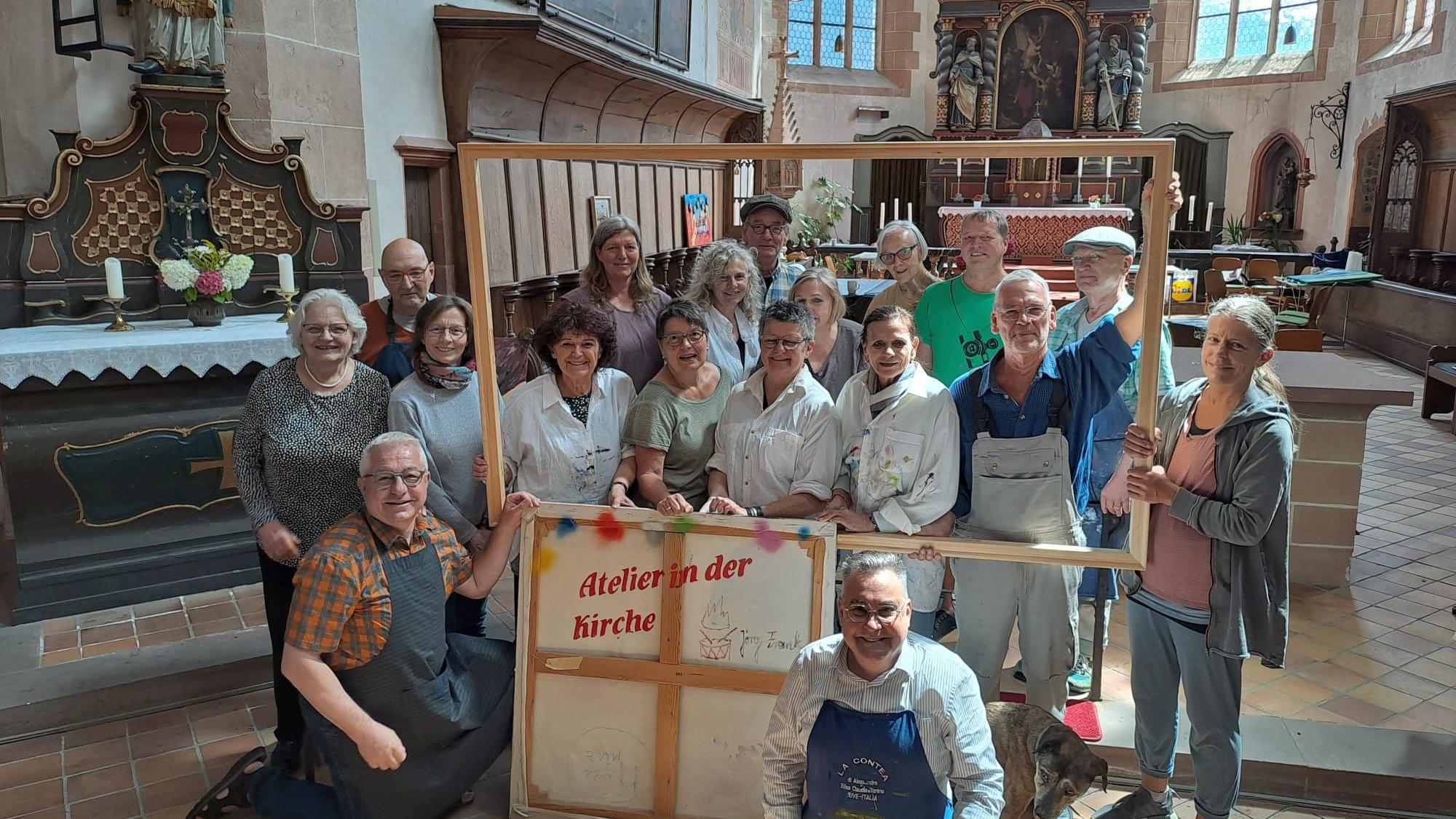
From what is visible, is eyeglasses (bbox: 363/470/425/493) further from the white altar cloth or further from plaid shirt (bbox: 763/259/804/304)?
the white altar cloth

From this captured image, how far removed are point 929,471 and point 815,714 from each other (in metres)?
0.80

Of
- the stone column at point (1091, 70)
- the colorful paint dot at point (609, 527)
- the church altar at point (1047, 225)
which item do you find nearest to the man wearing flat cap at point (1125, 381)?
the colorful paint dot at point (609, 527)

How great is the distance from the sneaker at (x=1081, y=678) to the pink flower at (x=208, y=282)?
4.40 m

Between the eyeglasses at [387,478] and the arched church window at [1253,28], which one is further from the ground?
the arched church window at [1253,28]

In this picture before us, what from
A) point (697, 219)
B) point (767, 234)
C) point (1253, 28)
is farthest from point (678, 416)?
point (1253, 28)

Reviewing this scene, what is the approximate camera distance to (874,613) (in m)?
2.11

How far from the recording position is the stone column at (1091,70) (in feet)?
54.5

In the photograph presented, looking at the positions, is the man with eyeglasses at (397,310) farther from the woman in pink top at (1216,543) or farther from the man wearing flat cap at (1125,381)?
the woman in pink top at (1216,543)

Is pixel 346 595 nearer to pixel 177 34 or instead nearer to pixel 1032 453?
pixel 1032 453

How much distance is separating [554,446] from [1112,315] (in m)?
1.70

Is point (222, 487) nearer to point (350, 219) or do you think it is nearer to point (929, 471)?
point (350, 219)

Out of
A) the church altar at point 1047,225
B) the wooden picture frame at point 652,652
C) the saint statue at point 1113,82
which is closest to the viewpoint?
the wooden picture frame at point 652,652

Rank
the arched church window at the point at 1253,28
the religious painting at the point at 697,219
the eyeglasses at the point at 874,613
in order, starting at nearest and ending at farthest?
the eyeglasses at the point at 874,613
the religious painting at the point at 697,219
the arched church window at the point at 1253,28

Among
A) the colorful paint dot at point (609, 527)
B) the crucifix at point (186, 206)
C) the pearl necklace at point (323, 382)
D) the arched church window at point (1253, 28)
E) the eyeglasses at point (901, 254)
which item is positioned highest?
the arched church window at point (1253, 28)
